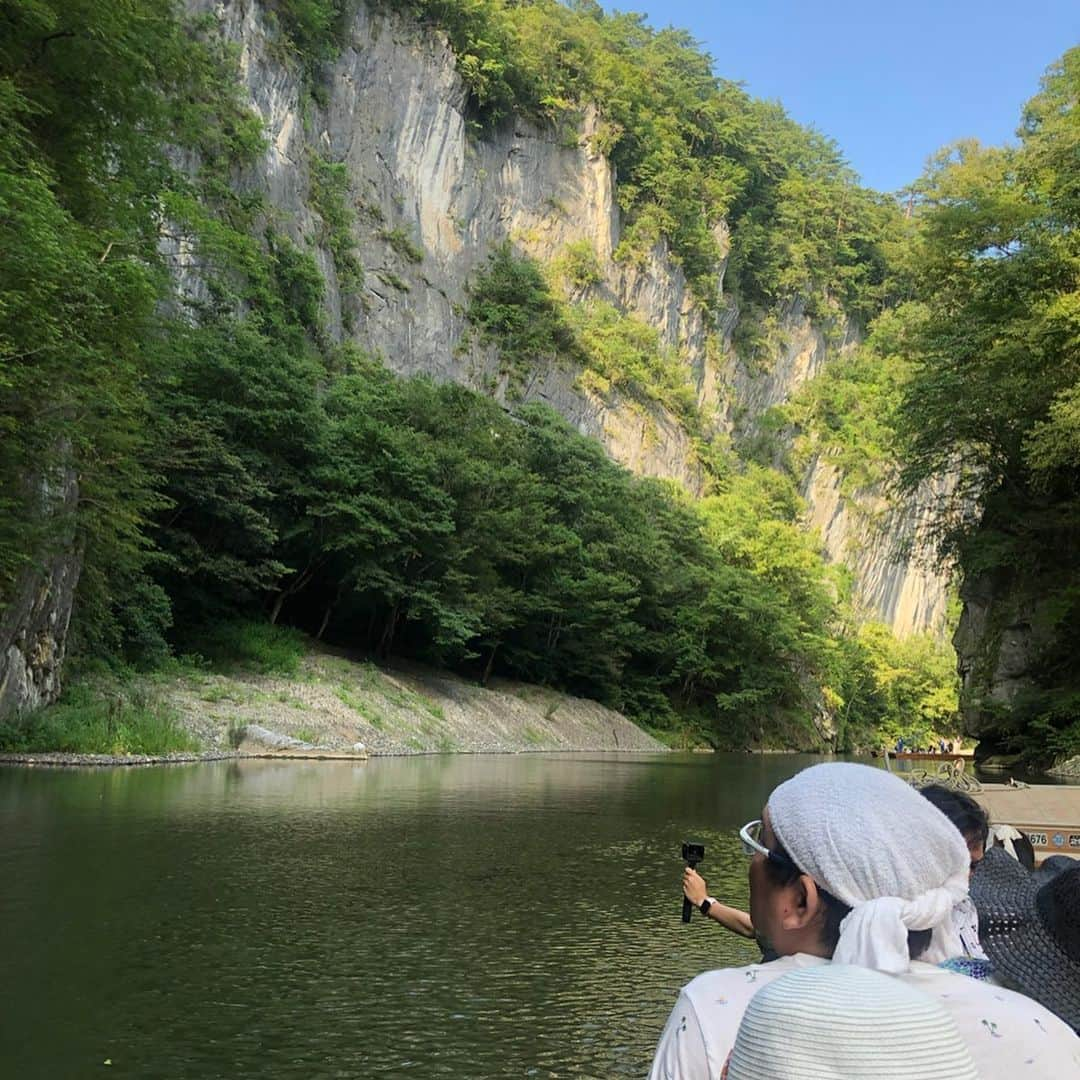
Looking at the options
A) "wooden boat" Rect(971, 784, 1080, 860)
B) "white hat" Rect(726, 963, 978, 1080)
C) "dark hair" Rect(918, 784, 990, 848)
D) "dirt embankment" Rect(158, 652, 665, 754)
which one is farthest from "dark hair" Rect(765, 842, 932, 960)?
"dirt embankment" Rect(158, 652, 665, 754)

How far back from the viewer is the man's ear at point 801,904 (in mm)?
1512

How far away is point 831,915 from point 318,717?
2142 cm

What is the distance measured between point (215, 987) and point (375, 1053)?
1.16 meters

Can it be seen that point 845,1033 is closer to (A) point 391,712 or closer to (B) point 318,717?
(B) point 318,717

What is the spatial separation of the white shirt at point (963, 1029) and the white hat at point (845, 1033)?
0.85ft

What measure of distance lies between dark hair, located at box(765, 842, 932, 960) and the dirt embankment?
57.8 ft

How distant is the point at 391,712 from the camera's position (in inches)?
976

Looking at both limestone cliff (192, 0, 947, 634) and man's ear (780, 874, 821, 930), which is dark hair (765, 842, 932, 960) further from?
limestone cliff (192, 0, 947, 634)

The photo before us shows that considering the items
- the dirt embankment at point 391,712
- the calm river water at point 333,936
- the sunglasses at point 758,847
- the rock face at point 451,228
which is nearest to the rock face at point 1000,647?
the rock face at point 451,228

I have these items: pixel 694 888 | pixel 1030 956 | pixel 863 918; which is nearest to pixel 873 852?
pixel 863 918

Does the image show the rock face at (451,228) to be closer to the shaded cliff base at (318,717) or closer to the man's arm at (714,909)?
the shaded cliff base at (318,717)

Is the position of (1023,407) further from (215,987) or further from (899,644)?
(899,644)

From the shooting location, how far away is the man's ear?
1.51 m

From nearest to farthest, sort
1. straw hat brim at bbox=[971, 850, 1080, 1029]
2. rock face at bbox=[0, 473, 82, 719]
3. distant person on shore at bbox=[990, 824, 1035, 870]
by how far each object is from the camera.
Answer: straw hat brim at bbox=[971, 850, 1080, 1029], distant person on shore at bbox=[990, 824, 1035, 870], rock face at bbox=[0, 473, 82, 719]
